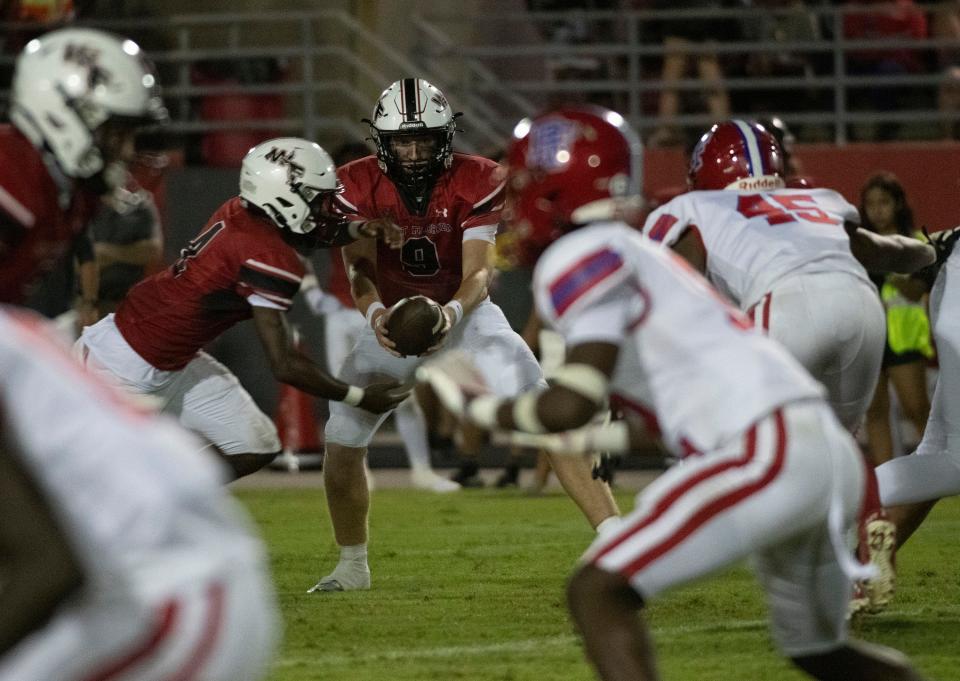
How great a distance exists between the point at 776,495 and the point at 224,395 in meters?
3.63

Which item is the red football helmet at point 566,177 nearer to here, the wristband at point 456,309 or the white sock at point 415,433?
the wristband at point 456,309

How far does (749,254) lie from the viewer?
17.0 feet

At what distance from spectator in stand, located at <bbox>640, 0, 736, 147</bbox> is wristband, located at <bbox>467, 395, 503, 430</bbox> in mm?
8823

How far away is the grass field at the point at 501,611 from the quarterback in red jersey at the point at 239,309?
74 cm

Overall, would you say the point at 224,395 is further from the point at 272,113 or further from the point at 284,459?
the point at 272,113

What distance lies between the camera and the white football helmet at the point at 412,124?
6.17 metres

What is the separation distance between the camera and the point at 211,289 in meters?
5.98

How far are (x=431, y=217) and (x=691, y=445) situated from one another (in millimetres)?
3284

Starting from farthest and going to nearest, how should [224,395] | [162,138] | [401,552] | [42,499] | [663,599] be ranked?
[162,138], [401,552], [224,395], [663,599], [42,499]

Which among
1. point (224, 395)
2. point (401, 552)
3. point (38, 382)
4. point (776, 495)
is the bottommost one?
point (401, 552)

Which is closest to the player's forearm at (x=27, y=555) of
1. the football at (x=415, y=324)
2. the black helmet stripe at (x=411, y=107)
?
the football at (x=415, y=324)

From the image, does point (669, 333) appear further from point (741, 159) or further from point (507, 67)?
point (507, 67)

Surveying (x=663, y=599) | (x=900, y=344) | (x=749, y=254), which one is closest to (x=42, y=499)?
(x=749, y=254)

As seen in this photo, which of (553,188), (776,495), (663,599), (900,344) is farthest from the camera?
(900,344)
